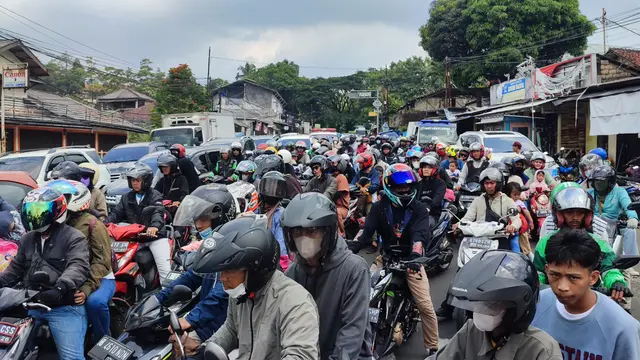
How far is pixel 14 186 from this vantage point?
7.21m

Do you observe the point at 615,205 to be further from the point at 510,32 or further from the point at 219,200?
the point at 510,32

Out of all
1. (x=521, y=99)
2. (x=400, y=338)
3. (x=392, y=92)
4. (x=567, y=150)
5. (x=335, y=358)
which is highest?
(x=392, y=92)

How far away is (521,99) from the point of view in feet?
83.3

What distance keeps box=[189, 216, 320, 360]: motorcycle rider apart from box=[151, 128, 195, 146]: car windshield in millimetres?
17428

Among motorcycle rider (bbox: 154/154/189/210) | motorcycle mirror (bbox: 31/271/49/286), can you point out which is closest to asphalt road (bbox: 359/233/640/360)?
motorcycle mirror (bbox: 31/271/49/286)

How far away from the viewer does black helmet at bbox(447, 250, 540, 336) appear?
78.8 inches

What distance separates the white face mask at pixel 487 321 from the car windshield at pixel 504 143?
45.5 feet

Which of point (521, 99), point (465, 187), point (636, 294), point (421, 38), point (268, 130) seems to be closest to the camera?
point (636, 294)

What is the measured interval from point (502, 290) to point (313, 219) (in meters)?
1.21

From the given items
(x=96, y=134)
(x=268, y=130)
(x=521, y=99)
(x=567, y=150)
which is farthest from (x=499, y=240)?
(x=268, y=130)

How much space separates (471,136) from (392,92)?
56398 millimetres

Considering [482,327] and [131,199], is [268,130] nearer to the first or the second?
[131,199]

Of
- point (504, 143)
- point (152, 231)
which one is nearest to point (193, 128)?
point (504, 143)

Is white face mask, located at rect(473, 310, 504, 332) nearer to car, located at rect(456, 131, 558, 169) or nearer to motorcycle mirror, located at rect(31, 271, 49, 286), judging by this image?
motorcycle mirror, located at rect(31, 271, 49, 286)
